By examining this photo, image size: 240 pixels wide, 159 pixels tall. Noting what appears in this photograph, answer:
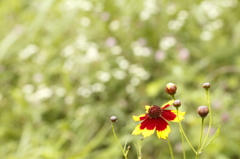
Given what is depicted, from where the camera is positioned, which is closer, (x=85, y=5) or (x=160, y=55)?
(x=160, y=55)

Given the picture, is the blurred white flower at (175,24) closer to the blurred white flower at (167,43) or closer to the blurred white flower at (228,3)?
the blurred white flower at (167,43)

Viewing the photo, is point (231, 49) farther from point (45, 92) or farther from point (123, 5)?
point (45, 92)

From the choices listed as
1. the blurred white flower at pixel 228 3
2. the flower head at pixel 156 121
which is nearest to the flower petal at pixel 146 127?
the flower head at pixel 156 121

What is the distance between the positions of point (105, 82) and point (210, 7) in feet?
3.06

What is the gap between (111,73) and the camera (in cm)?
190

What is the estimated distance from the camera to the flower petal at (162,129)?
1.60 ft

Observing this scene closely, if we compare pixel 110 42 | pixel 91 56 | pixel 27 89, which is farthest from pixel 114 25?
pixel 27 89

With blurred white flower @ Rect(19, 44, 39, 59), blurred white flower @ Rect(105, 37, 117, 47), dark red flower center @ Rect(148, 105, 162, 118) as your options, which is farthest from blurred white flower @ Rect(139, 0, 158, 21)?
dark red flower center @ Rect(148, 105, 162, 118)

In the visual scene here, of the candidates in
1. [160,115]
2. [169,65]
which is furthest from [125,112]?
[160,115]

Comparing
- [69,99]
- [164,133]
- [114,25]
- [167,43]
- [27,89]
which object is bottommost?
[164,133]

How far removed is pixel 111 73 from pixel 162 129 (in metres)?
1.40

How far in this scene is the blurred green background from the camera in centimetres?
156

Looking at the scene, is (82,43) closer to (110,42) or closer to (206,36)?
(110,42)

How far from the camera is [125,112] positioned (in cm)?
184
